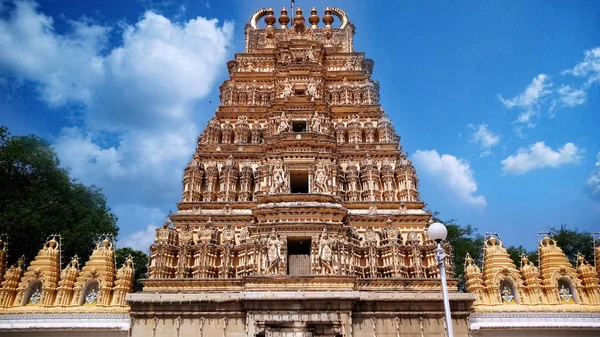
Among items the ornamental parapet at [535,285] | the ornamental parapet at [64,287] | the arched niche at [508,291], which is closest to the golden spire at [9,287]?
the ornamental parapet at [64,287]

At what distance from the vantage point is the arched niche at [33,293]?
20.0m

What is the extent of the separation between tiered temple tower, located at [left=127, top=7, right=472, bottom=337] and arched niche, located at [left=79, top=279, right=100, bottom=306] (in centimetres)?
270

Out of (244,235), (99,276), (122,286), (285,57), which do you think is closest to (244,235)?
(244,235)

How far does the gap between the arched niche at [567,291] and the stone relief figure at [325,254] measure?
440 inches

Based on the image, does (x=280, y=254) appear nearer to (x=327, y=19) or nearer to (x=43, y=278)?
(x=43, y=278)

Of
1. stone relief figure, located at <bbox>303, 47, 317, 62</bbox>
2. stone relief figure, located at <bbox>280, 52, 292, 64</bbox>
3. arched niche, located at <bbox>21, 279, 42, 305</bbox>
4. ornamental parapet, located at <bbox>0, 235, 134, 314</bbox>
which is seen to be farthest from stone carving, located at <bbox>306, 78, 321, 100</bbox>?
arched niche, located at <bbox>21, 279, 42, 305</bbox>

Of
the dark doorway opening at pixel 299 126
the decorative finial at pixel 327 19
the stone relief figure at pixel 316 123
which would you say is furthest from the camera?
the decorative finial at pixel 327 19

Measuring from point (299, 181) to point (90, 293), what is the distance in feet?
40.2

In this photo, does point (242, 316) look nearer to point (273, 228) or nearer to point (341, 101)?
point (273, 228)

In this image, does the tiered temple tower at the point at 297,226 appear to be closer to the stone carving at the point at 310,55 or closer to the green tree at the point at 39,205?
the stone carving at the point at 310,55

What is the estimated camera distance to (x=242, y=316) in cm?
1848

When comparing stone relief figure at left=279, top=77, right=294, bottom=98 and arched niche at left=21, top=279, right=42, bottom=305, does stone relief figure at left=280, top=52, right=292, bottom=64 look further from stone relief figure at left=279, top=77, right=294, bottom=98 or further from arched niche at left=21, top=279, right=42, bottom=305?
arched niche at left=21, top=279, right=42, bottom=305

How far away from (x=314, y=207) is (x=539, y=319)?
11.5 meters

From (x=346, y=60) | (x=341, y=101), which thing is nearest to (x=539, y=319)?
(x=341, y=101)
